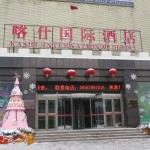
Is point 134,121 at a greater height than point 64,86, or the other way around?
point 64,86

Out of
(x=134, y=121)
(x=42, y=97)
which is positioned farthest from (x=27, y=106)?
(x=134, y=121)

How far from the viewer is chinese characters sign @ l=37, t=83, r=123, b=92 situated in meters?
19.6

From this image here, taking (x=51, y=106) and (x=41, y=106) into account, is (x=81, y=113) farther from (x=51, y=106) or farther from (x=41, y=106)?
(x=41, y=106)

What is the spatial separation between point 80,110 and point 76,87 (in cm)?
178

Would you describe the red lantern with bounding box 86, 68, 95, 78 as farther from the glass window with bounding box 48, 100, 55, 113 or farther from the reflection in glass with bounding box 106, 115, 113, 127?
the reflection in glass with bounding box 106, 115, 113, 127

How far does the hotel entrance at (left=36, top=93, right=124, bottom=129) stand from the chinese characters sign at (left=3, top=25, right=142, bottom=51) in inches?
157

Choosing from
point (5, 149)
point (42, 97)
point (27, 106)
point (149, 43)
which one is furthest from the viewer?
point (149, 43)

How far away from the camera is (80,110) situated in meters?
20.0

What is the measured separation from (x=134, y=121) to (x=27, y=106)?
7861 millimetres

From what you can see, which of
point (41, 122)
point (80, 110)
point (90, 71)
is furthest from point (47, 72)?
point (80, 110)

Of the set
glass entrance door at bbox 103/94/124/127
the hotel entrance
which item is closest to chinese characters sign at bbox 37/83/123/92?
the hotel entrance

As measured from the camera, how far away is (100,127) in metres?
19.9

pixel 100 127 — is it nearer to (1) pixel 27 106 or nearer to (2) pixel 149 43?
(1) pixel 27 106

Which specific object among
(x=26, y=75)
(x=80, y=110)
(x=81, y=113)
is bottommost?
(x=81, y=113)
